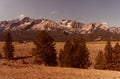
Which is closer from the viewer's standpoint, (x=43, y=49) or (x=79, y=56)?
(x=43, y=49)

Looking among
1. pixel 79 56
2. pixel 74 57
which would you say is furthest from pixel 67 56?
pixel 79 56

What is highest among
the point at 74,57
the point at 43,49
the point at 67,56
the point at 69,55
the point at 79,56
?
the point at 43,49

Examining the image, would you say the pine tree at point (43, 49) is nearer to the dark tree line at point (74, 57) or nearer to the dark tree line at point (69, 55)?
the dark tree line at point (69, 55)

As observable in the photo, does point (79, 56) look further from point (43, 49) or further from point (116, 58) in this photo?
point (43, 49)

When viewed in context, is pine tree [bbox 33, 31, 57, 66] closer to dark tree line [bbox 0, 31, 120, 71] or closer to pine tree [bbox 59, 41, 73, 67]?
dark tree line [bbox 0, 31, 120, 71]

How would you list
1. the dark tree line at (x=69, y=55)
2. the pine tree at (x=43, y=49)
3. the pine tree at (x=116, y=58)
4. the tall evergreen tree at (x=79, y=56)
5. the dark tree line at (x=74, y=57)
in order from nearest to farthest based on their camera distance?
1. the pine tree at (x=43, y=49)
2. the dark tree line at (x=69, y=55)
3. the dark tree line at (x=74, y=57)
4. the tall evergreen tree at (x=79, y=56)
5. the pine tree at (x=116, y=58)

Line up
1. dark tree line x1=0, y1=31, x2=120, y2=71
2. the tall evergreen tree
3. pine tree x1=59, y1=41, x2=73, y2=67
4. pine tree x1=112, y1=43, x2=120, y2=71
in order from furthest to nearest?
pine tree x1=112, y1=43, x2=120, y2=71 < the tall evergreen tree < pine tree x1=59, y1=41, x2=73, y2=67 < dark tree line x1=0, y1=31, x2=120, y2=71

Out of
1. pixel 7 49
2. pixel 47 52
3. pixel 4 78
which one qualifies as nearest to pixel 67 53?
pixel 47 52

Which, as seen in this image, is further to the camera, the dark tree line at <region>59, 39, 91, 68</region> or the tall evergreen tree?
the tall evergreen tree

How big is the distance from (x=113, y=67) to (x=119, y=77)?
157 feet

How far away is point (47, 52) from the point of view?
58844 millimetres

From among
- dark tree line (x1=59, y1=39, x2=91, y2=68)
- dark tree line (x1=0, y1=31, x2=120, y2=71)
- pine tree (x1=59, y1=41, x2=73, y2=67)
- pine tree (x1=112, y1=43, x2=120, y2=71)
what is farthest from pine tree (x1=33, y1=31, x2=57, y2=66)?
pine tree (x1=112, y1=43, x2=120, y2=71)

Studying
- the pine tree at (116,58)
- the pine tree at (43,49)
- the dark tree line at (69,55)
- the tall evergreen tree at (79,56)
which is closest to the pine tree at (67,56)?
the dark tree line at (69,55)

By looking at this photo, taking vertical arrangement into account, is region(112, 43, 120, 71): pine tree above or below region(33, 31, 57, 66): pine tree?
below
